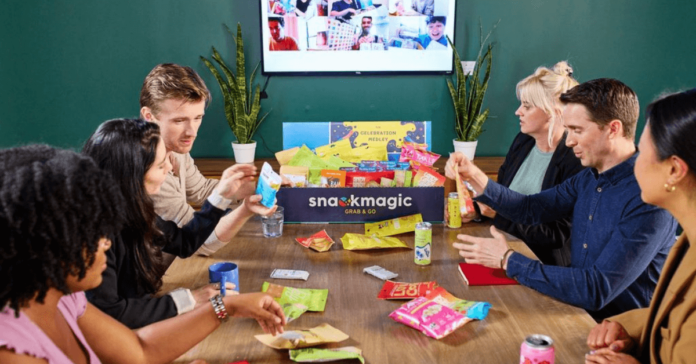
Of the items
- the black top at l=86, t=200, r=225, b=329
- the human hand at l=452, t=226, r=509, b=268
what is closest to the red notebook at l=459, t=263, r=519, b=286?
the human hand at l=452, t=226, r=509, b=268

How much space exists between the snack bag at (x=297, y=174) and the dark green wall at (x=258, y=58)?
6.26 feet

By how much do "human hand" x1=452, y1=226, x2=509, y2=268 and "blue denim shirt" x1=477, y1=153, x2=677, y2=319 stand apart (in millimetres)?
52

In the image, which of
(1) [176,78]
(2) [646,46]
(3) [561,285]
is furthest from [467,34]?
(3) [561,285]

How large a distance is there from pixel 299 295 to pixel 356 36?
2706mm

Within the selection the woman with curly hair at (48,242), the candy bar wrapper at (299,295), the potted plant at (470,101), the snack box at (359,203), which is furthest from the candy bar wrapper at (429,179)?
the potted plant at (470,101)

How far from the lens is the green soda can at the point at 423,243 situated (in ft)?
6.19

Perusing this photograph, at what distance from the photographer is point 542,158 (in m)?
2.69

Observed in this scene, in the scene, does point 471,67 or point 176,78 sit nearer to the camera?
point 176,78

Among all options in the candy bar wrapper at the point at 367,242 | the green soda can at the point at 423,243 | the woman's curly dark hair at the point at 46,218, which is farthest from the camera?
the candy bar wrapper at the point at 367,242

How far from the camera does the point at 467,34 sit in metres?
4.07

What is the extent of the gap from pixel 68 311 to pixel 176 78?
1184 millimetres

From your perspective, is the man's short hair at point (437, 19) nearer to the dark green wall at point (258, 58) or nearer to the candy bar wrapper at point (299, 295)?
the dark green wall at point (258, 58)

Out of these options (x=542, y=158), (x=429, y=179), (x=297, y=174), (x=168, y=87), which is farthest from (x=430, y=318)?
(x=542, y=158)

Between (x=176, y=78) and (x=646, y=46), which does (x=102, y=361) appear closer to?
(x=176, y=78)
